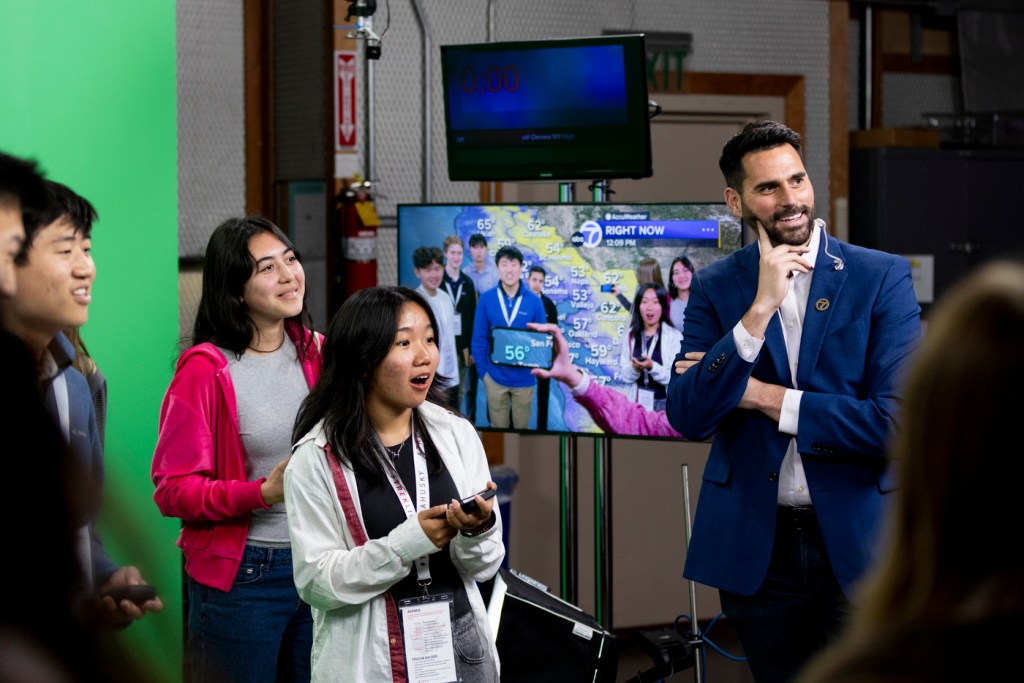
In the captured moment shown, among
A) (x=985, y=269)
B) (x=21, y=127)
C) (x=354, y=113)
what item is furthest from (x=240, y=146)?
(x=985, y=269)

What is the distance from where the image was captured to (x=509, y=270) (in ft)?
11.6

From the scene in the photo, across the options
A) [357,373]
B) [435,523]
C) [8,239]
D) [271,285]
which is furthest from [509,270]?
[8,239]

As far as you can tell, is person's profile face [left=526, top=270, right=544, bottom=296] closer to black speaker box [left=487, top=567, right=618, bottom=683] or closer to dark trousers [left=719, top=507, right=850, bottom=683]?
black speaker box [left=487, top=567, right=618, bottom=683]

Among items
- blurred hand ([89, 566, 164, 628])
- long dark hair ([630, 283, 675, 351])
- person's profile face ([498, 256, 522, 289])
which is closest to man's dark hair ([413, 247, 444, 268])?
person's profile face ([498, 256, 522, 289])

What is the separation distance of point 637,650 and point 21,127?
10.8ft

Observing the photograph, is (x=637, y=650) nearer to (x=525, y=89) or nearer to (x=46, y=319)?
(x=525, y=89)

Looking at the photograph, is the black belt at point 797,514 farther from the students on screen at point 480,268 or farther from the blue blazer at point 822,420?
the students on screen at point 480,268

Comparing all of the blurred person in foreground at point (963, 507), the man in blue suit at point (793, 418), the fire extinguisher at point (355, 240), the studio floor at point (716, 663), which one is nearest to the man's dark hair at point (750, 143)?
the man in blue suit at point (793, 418)

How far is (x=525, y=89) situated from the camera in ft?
11.6

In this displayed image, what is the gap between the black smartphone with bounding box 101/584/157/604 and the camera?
3.07ft

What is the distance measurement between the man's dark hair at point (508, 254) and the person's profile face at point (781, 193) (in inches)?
44.7

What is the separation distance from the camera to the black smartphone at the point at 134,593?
36.8 inches

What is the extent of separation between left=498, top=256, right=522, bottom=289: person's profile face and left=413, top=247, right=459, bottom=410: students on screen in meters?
0.19

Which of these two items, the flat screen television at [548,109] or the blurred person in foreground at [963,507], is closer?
the blurred person in foreground at [963,507]
